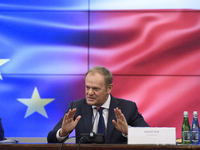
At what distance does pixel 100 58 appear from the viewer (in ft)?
10.7

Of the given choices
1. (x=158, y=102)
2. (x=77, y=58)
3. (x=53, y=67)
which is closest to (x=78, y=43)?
(x=77, y=58)

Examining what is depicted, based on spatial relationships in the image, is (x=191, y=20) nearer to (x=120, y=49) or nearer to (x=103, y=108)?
(x=120, y=49)

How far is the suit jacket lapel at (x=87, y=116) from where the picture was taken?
2215 millimetres

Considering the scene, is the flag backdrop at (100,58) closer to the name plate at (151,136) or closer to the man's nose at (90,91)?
the man's nose at (90,91)

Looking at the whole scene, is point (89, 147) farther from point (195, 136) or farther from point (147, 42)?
point (147, 42)

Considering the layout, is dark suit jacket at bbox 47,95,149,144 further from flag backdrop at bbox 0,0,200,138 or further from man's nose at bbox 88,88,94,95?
flag backdrop at bbox 0,0,200,138

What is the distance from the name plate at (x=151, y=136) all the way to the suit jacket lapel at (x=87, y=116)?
0.70 metres

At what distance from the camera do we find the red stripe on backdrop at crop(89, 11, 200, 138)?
3.25 metres

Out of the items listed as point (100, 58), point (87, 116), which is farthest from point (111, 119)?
point (100, 58)

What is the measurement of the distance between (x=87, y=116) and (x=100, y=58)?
1129 mm

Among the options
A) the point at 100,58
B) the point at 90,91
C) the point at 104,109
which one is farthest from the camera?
the point at 100,58

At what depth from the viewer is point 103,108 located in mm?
2326

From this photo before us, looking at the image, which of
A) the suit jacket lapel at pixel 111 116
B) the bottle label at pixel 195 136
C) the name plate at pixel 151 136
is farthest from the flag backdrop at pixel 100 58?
the name plate at pixel 151 136

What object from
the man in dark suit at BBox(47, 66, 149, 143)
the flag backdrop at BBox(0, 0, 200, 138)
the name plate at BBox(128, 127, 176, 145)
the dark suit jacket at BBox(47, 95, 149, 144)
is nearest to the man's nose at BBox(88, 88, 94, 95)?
the man in dark suit at BBox(47, 66, 149, 143)
